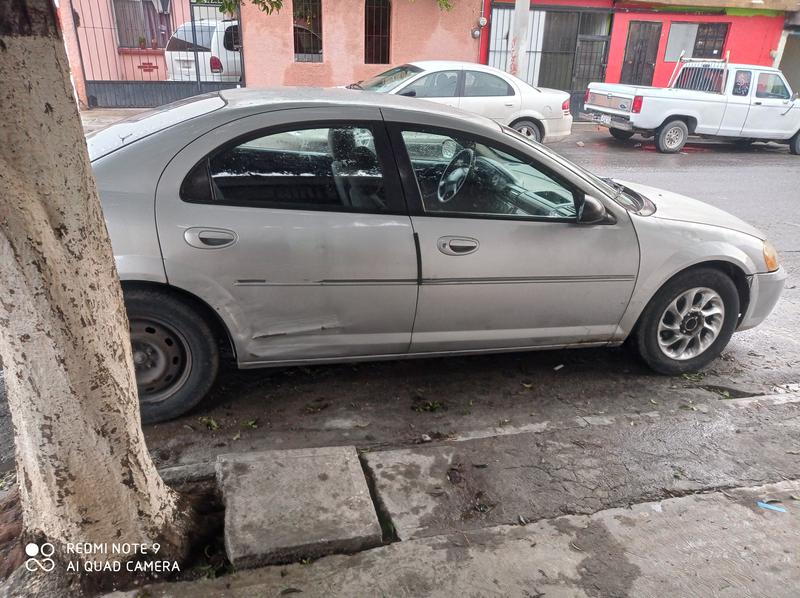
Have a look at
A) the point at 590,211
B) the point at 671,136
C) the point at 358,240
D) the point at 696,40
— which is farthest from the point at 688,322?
the point at 696,40

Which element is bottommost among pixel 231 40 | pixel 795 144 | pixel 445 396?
pixel 795 144

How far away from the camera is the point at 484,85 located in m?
11.4

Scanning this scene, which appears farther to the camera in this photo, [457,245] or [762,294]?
[762,294]

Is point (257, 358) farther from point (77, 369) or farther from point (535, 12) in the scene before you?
point (535, 12)

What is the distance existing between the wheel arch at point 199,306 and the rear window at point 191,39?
1422 cm

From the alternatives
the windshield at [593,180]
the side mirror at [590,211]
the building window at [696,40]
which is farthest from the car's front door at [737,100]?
the side mirror at [590,211]

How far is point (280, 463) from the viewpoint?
3027 mm

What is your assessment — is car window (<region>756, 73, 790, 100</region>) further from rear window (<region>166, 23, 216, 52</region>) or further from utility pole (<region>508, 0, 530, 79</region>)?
rear window (<region>166, 23, 216, 52</region>)

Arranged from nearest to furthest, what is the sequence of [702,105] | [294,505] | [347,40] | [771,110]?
[294,505] → [702,105] → [771,110] → [347,40]

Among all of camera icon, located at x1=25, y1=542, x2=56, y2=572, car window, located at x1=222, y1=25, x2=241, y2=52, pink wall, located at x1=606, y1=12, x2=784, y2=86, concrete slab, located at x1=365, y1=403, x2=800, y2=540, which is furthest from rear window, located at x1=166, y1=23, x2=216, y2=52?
camera icon, located at x1=25, y1=542, x2=56, y2=572

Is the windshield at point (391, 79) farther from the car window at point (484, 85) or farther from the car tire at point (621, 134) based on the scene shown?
the car tire at point (621, 134)

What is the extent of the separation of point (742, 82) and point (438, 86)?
24.6 ft

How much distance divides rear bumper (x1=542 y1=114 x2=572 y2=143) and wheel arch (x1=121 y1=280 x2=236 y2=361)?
9742 millimetres

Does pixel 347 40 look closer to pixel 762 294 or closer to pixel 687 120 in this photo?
pixel 687 120
